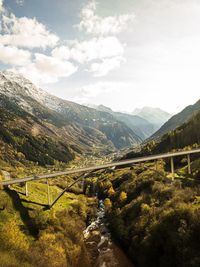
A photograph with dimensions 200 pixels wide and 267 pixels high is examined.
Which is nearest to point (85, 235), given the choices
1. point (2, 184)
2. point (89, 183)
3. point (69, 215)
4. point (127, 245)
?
point (69, 215)

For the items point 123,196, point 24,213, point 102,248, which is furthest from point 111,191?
point 24,213

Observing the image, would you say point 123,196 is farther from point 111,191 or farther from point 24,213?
point 24,213

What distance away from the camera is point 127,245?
2820 inches

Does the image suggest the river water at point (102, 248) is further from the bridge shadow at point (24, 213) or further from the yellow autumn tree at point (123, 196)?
the bridge shadow at point (24, 213)

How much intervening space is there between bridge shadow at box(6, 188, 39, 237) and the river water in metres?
14.8

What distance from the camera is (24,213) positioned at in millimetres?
76688

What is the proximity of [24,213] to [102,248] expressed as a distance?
890 inches

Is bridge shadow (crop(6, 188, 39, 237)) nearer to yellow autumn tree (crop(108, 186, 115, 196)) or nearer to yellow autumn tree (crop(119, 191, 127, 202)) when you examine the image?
yellow autumn tree (crop(119, 191, 127, 202))

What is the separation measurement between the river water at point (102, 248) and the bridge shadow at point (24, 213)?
48.6ft

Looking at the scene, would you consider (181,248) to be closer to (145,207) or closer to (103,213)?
(145,207)

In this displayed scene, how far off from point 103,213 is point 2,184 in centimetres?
3774

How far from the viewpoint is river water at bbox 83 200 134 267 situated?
221 feet

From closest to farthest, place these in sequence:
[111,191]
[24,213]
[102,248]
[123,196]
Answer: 1. [102,248]
2. [24,213]
3. [123,196]
4. [111,191]

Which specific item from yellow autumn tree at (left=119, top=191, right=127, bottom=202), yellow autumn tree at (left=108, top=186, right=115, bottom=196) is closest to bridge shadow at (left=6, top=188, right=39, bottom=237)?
yellow autumn tree at (left=119, top=191, right=127, bottom=202)
